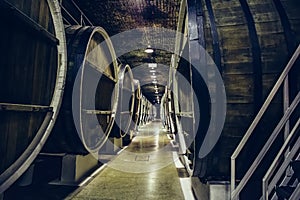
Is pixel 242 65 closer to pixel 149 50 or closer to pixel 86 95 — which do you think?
pixel 86 95

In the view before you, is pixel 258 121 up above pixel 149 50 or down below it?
below

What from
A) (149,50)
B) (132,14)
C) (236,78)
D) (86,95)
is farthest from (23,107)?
(149,50)

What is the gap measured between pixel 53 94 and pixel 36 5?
0.72 metres

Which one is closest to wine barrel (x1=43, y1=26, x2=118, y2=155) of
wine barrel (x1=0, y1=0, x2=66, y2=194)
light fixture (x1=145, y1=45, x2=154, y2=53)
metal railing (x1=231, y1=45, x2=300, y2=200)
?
wine barrel (x1=0, y1=0, x2=66, y2=194)

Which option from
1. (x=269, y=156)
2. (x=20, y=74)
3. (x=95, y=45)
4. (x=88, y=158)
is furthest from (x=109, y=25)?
(x=269, y=156)

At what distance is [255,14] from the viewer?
1.62 m

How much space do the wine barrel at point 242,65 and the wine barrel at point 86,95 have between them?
1.35 meters

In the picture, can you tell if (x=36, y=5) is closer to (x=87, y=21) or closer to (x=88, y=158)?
(x=88, y=158)

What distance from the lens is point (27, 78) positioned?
1550 mm

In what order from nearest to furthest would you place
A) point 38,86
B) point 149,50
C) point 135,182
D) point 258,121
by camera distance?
point 258,121, point 38,86, point 135,182, point 149,50

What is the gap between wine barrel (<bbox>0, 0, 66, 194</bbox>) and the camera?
4.41ft

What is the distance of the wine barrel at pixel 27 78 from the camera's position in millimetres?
1344

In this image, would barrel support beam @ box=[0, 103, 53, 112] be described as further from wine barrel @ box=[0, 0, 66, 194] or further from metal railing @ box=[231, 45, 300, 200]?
metal railing @ box=[231, 45, 300, 200]

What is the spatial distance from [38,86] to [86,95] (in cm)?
117
